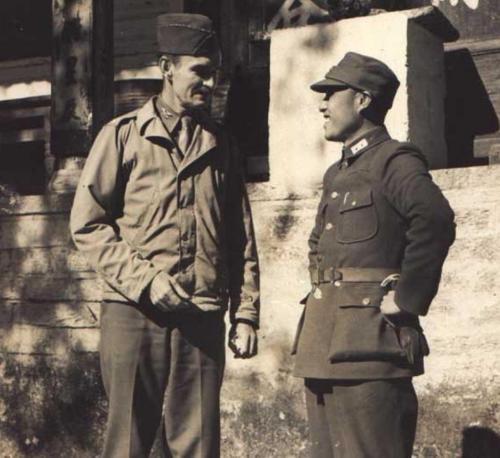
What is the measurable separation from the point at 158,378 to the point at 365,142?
4.19 feet

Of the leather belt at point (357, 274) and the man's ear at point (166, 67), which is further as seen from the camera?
the man's ear at point (166, 67)

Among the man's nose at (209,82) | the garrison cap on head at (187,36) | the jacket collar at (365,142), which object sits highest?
the garrison cap on head at (187,36)

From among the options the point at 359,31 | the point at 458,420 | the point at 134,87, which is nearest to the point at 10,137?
the point at 134,87

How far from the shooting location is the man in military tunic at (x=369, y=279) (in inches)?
212

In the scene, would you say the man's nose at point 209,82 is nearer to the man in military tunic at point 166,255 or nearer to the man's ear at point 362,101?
the man in military tunic at point 166,255

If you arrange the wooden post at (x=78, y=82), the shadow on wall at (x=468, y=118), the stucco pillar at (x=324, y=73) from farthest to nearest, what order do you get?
1. the shadow on wall at (x=468, y=118)
2. the wooden post at (x=78, y=82)
3. the stucco pillar at (x=324, y=73)

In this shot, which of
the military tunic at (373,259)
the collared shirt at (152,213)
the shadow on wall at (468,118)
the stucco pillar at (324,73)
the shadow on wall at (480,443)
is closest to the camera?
the military tunic at (373,259)

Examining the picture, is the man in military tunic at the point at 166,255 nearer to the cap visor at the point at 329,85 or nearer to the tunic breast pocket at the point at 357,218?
the cap visor at the point at 329,85

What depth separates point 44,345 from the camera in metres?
8.29

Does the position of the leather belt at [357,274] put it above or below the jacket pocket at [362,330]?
above

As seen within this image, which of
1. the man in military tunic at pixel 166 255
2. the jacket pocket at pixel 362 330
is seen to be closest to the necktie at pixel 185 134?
the man in military tunic at pixel 166 255

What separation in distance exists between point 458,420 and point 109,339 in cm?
209

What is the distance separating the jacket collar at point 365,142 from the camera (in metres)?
5.66

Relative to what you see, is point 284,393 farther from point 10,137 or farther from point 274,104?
point 10,137
